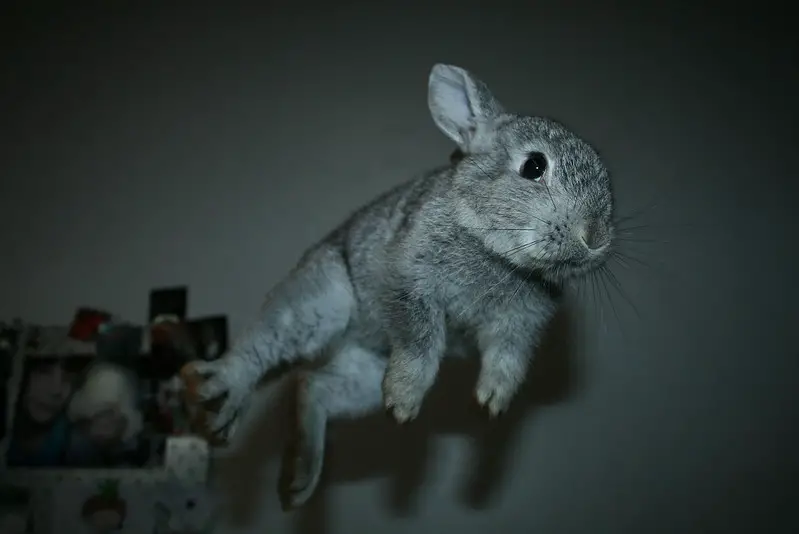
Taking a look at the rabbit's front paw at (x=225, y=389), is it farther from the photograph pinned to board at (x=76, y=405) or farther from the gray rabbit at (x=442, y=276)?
the photograph pinned to board at (x=76, y=405)

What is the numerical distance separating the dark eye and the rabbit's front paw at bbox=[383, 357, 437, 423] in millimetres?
348

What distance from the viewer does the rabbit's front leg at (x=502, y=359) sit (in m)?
1.16

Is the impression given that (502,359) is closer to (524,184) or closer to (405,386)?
(405,386)

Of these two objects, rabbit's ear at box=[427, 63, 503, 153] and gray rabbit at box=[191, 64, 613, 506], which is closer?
gray rabbit at box=[191, 64, 613, 506]

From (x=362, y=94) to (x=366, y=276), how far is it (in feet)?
3.25

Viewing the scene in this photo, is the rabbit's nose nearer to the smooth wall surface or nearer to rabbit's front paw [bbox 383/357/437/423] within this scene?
rabbit's front paw [bbox 383/357/437/423]

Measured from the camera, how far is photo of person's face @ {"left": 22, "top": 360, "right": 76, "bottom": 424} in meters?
2.11

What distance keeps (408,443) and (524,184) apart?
3.68 ft

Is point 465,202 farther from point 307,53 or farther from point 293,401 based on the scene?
point 307,53

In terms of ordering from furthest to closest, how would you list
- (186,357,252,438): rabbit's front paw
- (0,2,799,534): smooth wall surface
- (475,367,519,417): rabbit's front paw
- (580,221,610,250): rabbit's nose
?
(0,2,799,534): smooth wall surface, (186,357,252,438): rabbit's front paw, (475,367,519,417): rabbit's front paw, (580,221,610,250): rabbit's nose

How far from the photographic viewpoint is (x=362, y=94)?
7.17ft

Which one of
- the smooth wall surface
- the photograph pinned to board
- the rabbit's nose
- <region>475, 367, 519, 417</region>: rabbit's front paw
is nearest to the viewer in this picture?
the rabbit's nose

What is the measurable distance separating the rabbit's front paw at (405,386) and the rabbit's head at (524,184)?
0.23 meters

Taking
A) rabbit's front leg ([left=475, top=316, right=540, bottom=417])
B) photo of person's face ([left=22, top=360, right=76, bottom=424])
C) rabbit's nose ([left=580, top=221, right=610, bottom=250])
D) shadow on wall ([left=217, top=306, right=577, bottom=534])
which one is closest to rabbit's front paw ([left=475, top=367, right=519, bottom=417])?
rabbit's front leg ([left=475, top=316, right=540, bottom=417])
